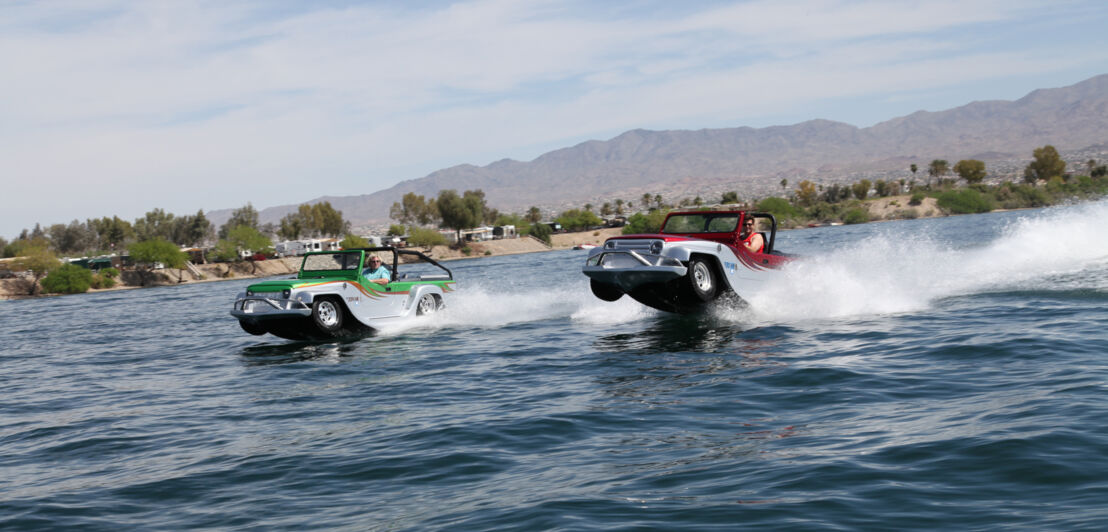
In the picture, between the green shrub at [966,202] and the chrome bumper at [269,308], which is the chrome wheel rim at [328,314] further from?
the green shrub at [966,202]

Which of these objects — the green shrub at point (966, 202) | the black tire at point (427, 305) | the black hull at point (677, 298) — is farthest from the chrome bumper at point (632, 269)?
the green shrub at point (966, 202)

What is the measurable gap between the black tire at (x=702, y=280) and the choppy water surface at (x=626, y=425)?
0.72 meters

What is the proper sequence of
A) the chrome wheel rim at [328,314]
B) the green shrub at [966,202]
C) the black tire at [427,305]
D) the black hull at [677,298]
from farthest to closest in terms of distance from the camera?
the green shrub at [966,202], the black tire at [427,305], the chrome wheel rim at [328,314], the black hull at [677,298]

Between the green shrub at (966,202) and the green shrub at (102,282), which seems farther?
the green shrub at (966,202)

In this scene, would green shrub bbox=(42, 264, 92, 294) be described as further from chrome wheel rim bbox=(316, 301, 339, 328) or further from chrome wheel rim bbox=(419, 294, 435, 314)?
chrome wheel rim bbox=(316, 301, 339, 328)

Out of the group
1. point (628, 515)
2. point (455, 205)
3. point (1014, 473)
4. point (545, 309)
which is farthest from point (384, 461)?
point (455, 205)

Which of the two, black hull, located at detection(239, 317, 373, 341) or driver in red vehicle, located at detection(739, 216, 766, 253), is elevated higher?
driver in red vehicle, located at detection(739, 216, 766, 253)

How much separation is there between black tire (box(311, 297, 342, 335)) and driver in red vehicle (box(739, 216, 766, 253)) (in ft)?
28.3

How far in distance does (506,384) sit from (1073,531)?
8.21 metres

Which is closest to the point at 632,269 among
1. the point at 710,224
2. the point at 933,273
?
the point at 710,224

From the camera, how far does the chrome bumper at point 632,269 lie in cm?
1609

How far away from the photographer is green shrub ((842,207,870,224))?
452ft

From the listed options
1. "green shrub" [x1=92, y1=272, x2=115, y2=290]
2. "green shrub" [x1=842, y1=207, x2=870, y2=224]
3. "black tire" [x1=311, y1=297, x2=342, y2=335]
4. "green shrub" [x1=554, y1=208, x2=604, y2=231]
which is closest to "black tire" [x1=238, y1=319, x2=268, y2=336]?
"black tire" [x1=311, y1=297, x2=342, y2=335]

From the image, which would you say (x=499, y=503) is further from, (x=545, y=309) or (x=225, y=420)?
(x=545, y=309)
